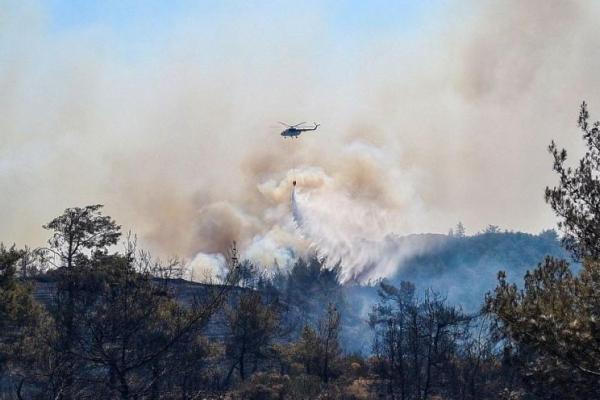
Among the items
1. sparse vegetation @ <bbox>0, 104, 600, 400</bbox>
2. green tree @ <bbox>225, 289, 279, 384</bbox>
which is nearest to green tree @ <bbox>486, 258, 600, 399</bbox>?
sparse vegetation @ <bbox>0, 104, 600, 400</bbox>

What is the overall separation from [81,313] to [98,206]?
1865 cm

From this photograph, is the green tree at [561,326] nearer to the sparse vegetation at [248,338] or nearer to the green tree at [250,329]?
the sparse vegetation at [248,338]

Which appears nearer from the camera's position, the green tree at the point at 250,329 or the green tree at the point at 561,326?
the green tree at the point at 561,326

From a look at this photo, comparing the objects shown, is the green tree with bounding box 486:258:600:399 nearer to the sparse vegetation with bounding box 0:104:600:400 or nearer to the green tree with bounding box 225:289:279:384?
the sparse vegetation with bounding box 0:104:600:400

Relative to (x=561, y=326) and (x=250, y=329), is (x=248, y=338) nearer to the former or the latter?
(x=250, y=329)

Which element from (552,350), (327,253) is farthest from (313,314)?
(552,350)

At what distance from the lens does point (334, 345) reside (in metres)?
52.4

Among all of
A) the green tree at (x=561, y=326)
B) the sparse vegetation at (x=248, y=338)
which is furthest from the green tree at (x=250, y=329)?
Answer: the green tree at (x=561, y=326)

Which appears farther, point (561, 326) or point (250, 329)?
point (250, 329)

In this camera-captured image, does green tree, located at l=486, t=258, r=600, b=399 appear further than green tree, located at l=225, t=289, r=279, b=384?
No

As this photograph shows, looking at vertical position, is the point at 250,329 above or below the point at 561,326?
above

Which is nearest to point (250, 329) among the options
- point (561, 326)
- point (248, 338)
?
point (248, 338)

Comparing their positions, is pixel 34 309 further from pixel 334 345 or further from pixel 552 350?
pixel 552 350

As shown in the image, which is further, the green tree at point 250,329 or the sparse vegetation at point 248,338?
the green tree at point 250,329
